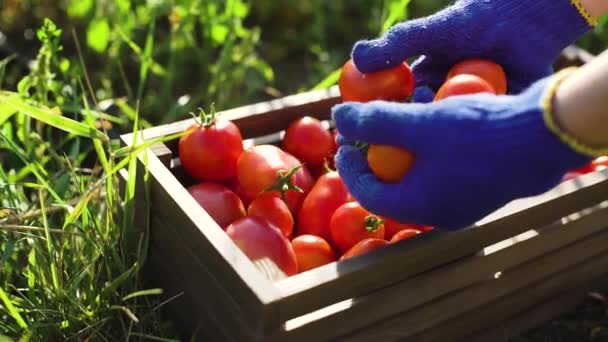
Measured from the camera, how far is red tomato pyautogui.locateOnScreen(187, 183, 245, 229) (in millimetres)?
1598

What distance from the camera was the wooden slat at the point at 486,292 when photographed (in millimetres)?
1431

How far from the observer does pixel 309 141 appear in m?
1.79

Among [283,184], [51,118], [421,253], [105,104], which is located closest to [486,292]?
[421,253]

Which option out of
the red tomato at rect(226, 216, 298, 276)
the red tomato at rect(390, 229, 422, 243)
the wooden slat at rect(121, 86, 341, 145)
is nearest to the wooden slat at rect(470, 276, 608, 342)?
the red tomato at rect(390, 229, 422, 243)

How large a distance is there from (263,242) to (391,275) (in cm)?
24

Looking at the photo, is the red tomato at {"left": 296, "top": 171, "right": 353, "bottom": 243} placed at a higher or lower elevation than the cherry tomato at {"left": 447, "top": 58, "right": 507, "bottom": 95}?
lower

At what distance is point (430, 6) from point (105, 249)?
1.97 metres

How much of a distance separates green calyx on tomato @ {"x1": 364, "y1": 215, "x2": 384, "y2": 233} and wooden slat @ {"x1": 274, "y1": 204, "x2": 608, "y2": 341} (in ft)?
0.52

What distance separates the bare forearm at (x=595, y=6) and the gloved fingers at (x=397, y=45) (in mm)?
289

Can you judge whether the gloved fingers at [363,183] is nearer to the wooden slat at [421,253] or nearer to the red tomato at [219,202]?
the wooden slat at [421,253]

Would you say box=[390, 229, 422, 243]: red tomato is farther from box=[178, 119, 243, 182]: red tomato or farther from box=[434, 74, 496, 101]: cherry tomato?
box=[178, 119, 243, 182]: red tomato

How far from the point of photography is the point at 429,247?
1382 millimetres

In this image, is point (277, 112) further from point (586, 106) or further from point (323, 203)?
point (586, 106)

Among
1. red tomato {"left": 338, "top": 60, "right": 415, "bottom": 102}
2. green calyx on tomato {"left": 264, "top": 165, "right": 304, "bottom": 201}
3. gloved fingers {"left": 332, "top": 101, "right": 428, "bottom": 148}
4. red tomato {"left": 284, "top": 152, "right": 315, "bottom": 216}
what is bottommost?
gloved fingers {"left": 332, "top": 101, "right": 428, "bottom": 148}
